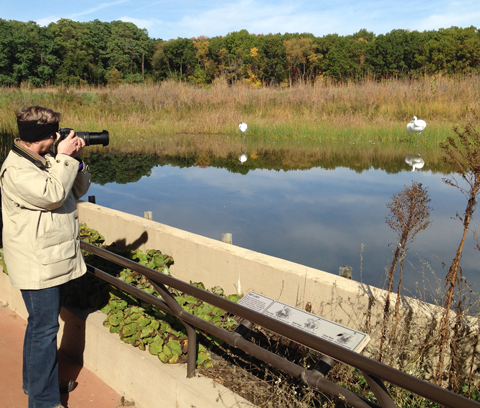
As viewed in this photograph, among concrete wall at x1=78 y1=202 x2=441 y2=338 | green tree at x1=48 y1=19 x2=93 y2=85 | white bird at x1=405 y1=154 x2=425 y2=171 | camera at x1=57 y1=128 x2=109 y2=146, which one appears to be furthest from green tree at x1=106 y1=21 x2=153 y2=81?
camera at x1=57 y1=128 x2=109 y2=146

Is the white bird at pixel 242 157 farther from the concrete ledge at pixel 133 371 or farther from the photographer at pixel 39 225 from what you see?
the photographer at pixel 39 225

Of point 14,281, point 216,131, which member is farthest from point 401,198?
point 216,131

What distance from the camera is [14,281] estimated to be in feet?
8.30

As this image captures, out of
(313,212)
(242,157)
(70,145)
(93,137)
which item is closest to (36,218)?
(70,145)

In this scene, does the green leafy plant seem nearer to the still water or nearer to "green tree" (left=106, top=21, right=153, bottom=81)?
the still water

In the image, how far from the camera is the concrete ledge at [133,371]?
8.44 feet

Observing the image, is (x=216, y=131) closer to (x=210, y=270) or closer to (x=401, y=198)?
(x=210, y=270)

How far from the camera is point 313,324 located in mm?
2613

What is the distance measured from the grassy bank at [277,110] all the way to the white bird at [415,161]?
72.2 inches

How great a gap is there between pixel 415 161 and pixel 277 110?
7159mm

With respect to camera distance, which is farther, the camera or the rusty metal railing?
the camera

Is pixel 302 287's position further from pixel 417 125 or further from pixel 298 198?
pixel 417 125

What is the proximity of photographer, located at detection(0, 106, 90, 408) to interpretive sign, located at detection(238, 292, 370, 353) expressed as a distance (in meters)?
1.12

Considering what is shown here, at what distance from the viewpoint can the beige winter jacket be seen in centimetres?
240
